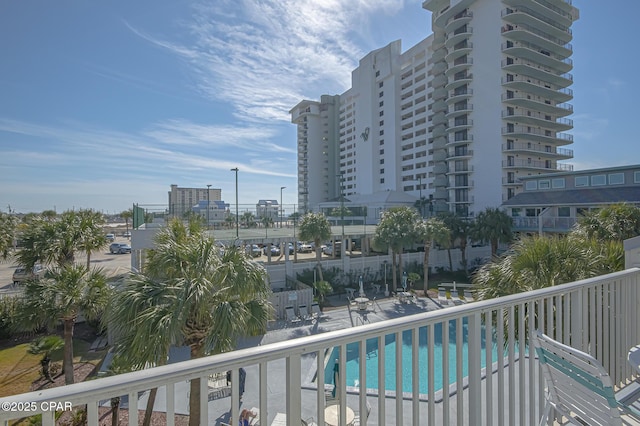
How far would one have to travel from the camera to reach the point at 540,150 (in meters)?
39.0

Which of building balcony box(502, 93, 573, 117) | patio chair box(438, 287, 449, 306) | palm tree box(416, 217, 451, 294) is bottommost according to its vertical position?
patio chair box(438, 287, 449, 306)

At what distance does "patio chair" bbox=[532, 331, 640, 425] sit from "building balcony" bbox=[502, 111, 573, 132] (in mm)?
41008

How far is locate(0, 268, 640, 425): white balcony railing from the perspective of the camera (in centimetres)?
110

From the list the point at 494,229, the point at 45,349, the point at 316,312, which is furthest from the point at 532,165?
the point at 45,349

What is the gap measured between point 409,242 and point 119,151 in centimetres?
1670

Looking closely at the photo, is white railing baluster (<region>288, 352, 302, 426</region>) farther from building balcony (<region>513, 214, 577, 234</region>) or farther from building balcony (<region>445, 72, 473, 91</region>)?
building balcony (<region>445, 72, 473, 91</region>)

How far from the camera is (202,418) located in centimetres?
121

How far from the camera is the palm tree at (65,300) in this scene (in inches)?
303

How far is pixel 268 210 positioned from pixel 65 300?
521 inches

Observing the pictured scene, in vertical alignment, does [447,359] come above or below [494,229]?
above

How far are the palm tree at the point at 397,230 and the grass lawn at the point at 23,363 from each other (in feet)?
45.7

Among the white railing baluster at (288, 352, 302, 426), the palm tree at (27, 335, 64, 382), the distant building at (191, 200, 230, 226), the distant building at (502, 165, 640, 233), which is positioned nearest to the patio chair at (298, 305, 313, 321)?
the distant building at (191, 200, 230, 226)

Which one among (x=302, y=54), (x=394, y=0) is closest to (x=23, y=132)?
(x=302, y=54)

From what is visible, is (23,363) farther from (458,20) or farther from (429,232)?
(458,20)
